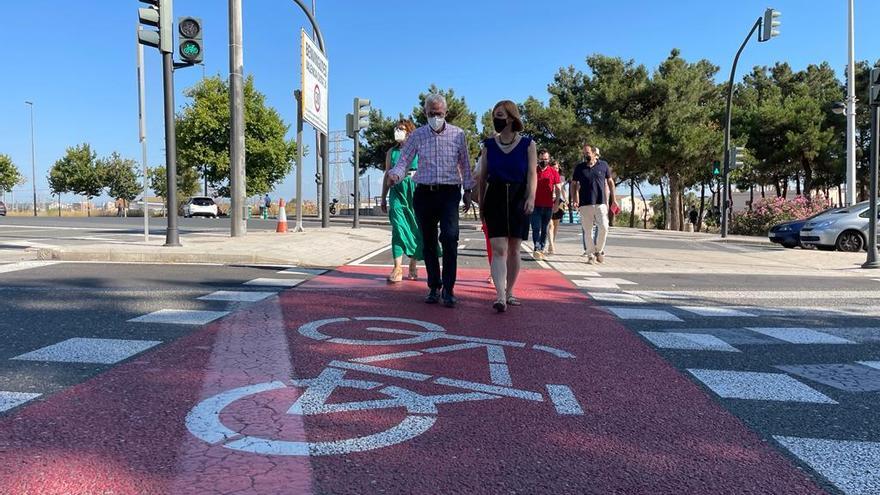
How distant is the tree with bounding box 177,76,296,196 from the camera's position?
1726 inches

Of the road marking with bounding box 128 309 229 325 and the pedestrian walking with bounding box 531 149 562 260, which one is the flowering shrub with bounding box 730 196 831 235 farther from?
the road marking with bounding box 128 309 229 325

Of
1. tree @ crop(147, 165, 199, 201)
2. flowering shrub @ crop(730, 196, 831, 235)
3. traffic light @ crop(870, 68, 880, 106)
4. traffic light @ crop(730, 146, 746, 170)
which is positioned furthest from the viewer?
tree @ crop(147, 165, 199, 201)

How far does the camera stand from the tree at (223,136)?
4384 cm

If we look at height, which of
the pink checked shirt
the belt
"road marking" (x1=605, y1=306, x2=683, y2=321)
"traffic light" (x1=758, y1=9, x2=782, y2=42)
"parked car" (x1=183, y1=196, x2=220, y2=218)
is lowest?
"road marking" (x1=605, y1=306, x2=683, y2=321)

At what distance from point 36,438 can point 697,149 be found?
3294 centimetres

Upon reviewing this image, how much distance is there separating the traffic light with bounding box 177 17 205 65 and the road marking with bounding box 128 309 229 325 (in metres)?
6.59

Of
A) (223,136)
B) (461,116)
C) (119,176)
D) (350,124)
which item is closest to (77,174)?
(119,176)

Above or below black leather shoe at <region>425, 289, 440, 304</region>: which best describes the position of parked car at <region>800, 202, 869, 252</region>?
above

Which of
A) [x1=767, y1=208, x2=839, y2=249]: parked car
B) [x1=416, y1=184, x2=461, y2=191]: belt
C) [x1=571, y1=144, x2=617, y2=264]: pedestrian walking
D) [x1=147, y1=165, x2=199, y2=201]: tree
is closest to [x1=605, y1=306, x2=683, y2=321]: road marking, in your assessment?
[x1=416, y1=184, x2=461, y2=191]: belt

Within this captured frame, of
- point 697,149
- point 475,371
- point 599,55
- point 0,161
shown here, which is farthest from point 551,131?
point 0,161

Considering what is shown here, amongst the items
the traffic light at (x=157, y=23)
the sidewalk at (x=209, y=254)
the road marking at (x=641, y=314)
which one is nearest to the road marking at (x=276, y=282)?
the sidewalk at (x=209, y=254)

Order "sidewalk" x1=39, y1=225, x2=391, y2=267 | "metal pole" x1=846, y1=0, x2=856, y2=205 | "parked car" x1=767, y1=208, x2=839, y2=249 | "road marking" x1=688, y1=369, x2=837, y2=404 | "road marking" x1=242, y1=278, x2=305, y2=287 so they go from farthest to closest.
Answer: "metal pole" x1=846, y1=0, x2=856, y2=205, "parked car" x1=767, y1=208, x2=839, y2=249, "sidewalk" x1=39, y1=225, x2=391, y2=267, "road marking" x1=242, y1=278, x2=305, y2=287, "road marking" x1=688, y1=369, x2=837, y2=404

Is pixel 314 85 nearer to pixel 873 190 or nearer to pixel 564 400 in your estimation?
pixel 873 190

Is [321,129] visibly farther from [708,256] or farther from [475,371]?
[475,371]
